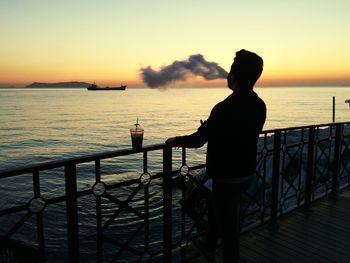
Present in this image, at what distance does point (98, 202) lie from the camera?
9.50 ft

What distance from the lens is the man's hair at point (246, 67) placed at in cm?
254

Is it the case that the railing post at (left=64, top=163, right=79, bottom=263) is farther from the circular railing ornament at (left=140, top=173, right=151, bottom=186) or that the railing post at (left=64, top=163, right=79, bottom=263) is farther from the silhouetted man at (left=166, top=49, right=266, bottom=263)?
the silhouetted man at (left=166, top=49, right=266, bottom=263)

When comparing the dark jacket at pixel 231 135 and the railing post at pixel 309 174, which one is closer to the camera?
the dark jacket at pixel 231 135

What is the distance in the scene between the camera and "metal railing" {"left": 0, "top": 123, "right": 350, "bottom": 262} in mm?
2764

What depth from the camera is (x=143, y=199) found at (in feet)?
50.4

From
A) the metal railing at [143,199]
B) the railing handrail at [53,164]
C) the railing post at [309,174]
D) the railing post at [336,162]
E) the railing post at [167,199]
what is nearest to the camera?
the railing handrail at [53,164]

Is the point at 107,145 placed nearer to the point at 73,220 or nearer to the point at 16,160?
the point at 16,160

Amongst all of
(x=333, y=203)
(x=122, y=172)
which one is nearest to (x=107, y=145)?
(x=122, y=172)

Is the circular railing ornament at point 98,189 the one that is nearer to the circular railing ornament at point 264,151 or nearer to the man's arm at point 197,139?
the man's arm at point 197,139

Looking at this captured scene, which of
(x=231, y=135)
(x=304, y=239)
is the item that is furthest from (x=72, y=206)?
(x=304, y=239)

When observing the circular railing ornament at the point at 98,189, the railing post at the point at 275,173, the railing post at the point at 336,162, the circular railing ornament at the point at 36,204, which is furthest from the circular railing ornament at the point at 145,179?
the railing post at the point at 336,162

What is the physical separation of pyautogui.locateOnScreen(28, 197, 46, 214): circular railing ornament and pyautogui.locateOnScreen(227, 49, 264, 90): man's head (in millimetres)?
1918

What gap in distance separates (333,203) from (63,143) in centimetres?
3553

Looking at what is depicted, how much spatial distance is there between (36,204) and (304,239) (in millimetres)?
3862
